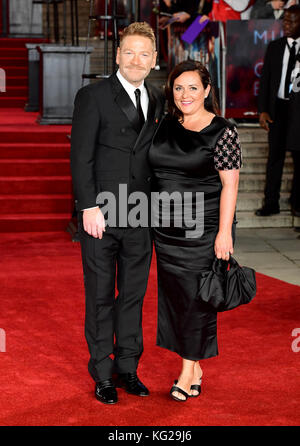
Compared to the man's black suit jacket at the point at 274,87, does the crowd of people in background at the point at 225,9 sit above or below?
above

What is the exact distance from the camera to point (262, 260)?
23.1 ft

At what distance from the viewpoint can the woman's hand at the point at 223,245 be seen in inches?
147

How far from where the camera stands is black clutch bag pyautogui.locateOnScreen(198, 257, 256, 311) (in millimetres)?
3771

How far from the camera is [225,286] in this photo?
3.80 metres

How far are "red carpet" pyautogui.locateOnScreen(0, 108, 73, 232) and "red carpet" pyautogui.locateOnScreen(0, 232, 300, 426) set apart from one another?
200 centimetres

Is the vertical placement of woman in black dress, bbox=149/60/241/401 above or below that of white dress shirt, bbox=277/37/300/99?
below

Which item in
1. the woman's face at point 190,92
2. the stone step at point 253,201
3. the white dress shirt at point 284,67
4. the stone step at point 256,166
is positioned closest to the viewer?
the woman's face at point 190,92

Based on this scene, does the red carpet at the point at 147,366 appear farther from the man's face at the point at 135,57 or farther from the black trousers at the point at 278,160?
the black trousers at the point at 278,160

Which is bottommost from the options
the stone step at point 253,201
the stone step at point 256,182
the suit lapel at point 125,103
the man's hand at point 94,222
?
the stone step at point 253,201

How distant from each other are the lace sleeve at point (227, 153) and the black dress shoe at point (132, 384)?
44.6 inches

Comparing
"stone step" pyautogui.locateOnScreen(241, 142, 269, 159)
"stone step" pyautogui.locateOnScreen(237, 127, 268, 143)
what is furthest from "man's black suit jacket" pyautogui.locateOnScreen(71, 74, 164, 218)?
"stone step" pyautogui.locateOnScreen(237, 127, 268, 143)

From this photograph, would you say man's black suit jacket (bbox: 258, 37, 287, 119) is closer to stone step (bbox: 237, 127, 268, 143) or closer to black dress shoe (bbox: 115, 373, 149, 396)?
stone step (bbox: 237, 127, 268, 143)

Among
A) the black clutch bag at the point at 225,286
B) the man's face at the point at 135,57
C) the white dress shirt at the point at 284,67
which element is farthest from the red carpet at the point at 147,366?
the white dress shirt at the point at 284,67

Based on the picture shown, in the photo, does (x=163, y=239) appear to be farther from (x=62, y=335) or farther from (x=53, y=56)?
(x=53, y=56)
